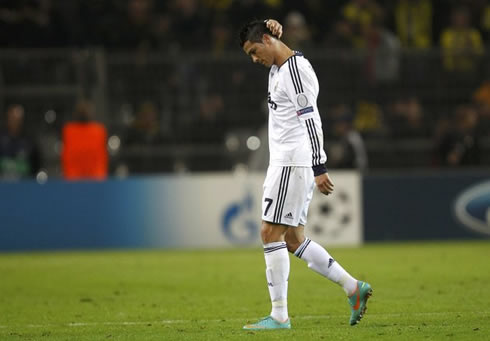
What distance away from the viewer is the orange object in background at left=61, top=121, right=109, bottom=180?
16.2m

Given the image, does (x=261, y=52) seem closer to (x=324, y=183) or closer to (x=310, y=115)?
(x=310, y=115)

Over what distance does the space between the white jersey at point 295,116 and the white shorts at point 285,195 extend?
6cm

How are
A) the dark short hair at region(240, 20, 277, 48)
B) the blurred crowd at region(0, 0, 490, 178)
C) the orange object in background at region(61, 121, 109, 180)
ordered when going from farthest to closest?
the blurred crowd at region(0, 0, 490, 178), the orange object in background at region(61, 121, 109, 180), the dark short hair at region(240, 20, 277, 48)

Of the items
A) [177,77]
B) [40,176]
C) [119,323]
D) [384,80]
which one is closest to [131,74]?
[177,77]

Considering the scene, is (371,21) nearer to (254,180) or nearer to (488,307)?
(254,180)

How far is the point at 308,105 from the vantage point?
287 inches

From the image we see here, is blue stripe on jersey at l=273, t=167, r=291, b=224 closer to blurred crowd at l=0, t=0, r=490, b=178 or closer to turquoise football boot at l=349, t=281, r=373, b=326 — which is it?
turquoise football boot at l=349, t=281, r=373, b=326

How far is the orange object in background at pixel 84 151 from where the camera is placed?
639 inches

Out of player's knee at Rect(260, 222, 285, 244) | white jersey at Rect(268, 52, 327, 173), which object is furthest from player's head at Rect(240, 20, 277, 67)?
player's knee at Rect(260, 222, 285, 244)

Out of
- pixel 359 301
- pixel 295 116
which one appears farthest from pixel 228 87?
pixel 359 301

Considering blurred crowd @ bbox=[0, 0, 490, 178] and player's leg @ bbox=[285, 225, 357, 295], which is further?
blurred crowd @ bbox=[0, 0, 490, 178]

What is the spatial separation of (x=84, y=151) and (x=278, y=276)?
9.28m

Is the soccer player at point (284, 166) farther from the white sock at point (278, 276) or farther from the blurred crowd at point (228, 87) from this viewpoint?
the blurred crowd at point (228, 87)

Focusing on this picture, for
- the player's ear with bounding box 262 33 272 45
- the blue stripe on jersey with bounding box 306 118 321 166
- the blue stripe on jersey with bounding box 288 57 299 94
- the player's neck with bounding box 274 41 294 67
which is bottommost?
the blue stripe on jersey with bounding box 306 118 321 166
